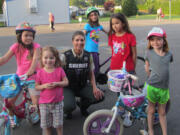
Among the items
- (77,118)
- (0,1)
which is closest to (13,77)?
(77,118)

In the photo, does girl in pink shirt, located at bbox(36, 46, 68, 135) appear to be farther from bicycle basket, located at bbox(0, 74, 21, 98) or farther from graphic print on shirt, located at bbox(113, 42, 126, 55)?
graphic print on shirt, located at bbox(113, 42, 126, 55)

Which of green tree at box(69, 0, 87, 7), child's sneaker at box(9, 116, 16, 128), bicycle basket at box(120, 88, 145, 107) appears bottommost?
child's sneaker at box(9, 116, 16, 128)

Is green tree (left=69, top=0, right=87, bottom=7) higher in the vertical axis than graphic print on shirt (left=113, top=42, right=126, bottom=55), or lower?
higher

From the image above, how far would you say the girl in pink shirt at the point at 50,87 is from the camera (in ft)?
9.36

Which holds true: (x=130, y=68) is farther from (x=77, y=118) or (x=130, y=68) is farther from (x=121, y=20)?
(x=77, y=118)

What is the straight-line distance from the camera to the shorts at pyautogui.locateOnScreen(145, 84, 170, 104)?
2.91 metres

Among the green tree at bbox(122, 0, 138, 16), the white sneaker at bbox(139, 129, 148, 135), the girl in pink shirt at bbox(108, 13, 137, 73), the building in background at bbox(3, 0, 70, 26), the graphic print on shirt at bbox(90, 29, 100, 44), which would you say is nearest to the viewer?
the white sneaker at bbox(139, 129, 148, 135)

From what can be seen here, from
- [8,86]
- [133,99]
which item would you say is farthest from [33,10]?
[133,99]

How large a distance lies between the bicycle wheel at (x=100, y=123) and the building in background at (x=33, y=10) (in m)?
29.1

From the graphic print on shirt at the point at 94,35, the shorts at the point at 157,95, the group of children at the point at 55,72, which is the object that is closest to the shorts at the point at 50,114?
the group of children at the point at 55,72

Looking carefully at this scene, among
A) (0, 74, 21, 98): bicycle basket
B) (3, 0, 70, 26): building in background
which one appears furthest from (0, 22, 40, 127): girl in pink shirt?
(3, 0, 70, 26): building in background

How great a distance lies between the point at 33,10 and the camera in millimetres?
30688

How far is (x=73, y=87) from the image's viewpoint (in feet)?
12.3

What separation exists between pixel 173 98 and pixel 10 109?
3.33 meters
